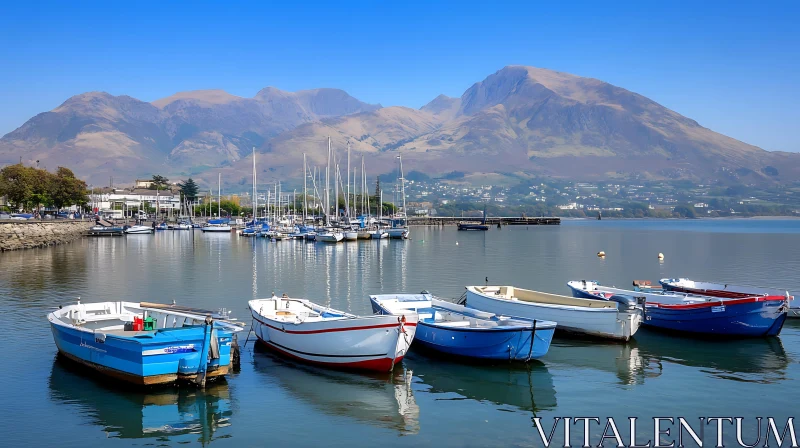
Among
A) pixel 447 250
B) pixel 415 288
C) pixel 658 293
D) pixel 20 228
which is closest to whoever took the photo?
pixel 658 293

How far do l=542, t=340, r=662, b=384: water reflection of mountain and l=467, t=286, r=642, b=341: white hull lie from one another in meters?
0.58

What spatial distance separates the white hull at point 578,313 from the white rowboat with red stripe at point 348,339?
7.24 m

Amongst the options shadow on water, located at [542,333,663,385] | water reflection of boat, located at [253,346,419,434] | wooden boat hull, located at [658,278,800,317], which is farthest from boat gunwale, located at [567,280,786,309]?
water reflection of boat, located at [253,346,419,434]

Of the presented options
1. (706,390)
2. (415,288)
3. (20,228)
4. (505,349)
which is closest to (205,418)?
(505,349)

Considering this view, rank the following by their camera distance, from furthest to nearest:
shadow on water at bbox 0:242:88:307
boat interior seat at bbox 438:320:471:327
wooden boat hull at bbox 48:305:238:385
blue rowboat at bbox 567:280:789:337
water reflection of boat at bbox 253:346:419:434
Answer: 1. shadow on water at bbox 0:242:88:307
2. blue rowboat at bbox 567:280:789:337
3. boat interior seat at bbox 438:320:471:327
4. wooden boat hull at bbox 48:305:238:385
5. water reflection of boat at bbox 253:346:419:434

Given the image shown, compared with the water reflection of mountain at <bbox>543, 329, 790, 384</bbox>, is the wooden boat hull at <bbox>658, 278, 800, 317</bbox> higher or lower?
higher

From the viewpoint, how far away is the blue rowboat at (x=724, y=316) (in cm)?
2680

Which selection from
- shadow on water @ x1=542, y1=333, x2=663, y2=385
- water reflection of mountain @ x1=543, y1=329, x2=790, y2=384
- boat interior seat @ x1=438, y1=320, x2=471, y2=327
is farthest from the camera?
boat interior seat @ x1=438, y1=320, x2=471, y2=327

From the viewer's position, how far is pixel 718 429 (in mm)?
16922

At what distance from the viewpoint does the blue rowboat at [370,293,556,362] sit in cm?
2220

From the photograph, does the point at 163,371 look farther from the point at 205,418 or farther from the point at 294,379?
the point at 294,379

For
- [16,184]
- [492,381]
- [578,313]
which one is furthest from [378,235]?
[492,381]

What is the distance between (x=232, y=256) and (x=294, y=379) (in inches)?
2185

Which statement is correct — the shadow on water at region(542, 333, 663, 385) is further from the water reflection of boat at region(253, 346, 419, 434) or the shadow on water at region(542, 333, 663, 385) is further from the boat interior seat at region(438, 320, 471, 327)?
the water reflection of boat at region(253, 346, 419, 434)
